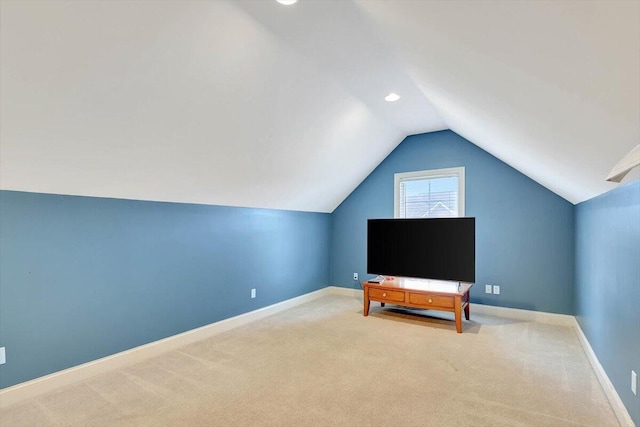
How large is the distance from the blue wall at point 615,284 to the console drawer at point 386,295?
196cm

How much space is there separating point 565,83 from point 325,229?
480 cm

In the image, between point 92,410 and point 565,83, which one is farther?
point 92,410

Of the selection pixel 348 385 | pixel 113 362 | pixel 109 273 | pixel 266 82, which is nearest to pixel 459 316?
pixel 348 385

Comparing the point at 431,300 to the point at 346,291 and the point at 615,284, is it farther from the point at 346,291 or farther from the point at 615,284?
the point at 346,291

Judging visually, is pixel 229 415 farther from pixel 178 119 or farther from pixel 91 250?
pixel 178 119

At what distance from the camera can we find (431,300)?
3990 millimetres

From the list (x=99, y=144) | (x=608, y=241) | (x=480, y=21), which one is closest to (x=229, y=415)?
(x=99, y=144)

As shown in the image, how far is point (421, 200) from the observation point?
523 centimetres

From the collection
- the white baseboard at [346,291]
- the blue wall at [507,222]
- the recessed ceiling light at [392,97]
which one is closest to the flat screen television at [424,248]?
the blue wall at [507,222]

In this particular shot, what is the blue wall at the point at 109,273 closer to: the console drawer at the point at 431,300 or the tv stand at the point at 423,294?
the tv stand at the point at 423,294

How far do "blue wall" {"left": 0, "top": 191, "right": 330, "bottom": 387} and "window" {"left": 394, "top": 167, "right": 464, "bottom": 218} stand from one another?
246 cm

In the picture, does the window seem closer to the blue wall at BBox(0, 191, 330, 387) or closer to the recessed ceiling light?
the recessed ceiling light

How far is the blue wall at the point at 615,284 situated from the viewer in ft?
6.39

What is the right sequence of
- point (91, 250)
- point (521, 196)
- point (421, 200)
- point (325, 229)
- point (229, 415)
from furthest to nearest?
1. point (325, 229)
2. point (421, 200)
3. point (521, 196)
4. point (91, 250)
5. point (229, 415)
